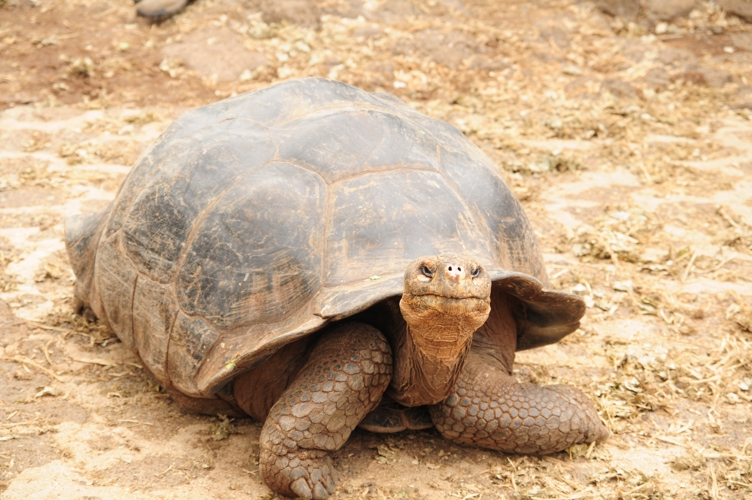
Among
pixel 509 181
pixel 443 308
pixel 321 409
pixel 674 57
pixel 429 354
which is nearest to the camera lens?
pixel 443 308

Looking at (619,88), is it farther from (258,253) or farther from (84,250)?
(258,253)

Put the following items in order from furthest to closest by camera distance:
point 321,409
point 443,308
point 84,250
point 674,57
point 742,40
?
point 742,40, point 674,57, point 84,250, point 321,409, point 443,308

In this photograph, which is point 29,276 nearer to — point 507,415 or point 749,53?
point 507,415

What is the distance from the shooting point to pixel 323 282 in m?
2.50

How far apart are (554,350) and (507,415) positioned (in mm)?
937

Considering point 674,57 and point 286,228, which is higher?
point 286,228

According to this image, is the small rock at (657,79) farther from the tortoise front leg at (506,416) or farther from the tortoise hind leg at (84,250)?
the tortoise hind leg at (84,250)

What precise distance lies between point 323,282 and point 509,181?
2.77 metres

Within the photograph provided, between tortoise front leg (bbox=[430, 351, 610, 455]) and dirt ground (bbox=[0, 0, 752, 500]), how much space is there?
0.28ft

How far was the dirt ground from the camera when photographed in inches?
108

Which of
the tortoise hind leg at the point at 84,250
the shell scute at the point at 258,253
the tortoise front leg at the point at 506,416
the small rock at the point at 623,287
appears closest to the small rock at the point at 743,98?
the small rock at the point at 623,287

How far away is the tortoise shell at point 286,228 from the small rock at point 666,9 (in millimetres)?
5268

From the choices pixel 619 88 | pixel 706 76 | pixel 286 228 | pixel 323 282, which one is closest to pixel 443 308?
pixel 323 282

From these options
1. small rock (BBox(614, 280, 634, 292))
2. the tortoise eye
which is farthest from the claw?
small rock (BBox(614, 280, 634, 292))
